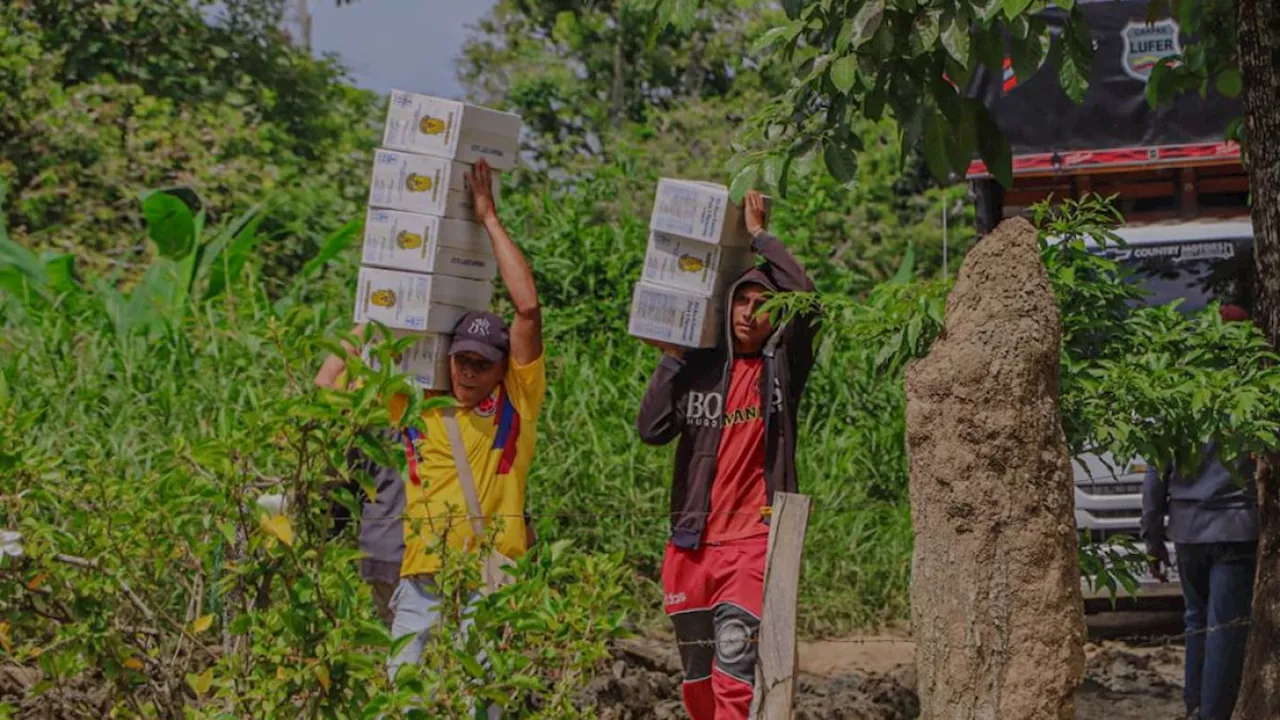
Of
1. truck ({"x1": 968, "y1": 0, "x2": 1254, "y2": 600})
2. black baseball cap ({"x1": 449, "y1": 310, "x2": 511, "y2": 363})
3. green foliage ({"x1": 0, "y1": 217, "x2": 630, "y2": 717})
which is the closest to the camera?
green foliage ({"x1": 0, "y1": 217, "x2": 630, "y2": 717})

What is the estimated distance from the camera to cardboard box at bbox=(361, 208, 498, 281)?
19.1ft

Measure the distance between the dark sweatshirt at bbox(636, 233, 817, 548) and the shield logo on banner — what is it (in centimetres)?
496

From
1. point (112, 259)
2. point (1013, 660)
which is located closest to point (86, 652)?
point (1013, 660)

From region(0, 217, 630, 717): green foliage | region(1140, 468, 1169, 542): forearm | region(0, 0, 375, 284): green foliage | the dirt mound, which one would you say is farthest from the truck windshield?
region(0, 0, 375, 284): green foliage

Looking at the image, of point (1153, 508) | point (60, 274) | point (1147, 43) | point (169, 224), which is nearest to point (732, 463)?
point (1153, 508)

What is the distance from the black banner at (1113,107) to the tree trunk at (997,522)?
606 cm

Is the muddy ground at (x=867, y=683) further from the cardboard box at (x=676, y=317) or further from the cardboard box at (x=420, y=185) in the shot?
the cardboard box at (x=420, y=185)

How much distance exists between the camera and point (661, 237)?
5.84 metres

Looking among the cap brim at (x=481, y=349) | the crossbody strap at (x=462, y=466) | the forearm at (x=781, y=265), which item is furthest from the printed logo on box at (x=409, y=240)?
the forearm at (x=781, y=265)

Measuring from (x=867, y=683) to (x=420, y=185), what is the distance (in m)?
2.95

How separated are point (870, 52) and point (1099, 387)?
106cm

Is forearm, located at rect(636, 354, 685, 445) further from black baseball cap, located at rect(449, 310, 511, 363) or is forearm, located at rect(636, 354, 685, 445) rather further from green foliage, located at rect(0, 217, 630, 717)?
green foliage, located at rect(0, 217, 630, 717)

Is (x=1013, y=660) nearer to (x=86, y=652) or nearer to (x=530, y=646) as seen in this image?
(x=530, y=646)

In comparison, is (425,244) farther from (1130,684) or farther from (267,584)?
(1130,684)
